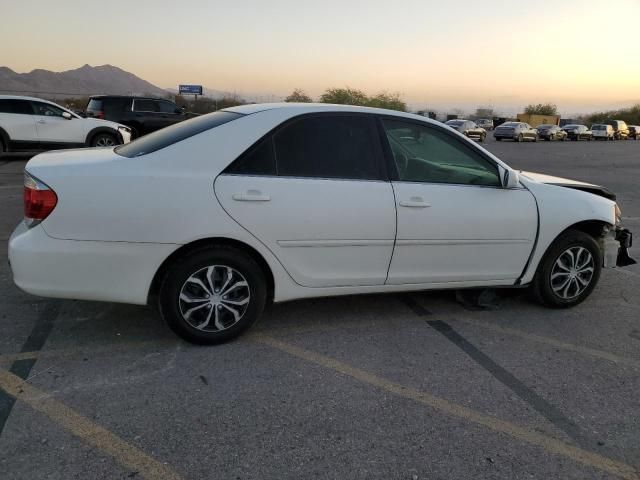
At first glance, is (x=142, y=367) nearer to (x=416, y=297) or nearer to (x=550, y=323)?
(x=416, y=297)

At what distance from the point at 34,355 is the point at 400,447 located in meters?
2.34

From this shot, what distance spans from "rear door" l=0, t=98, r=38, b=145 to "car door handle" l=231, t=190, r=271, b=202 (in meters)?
11.6

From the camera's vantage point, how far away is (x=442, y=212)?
4008mm

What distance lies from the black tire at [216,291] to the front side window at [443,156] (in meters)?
1.49

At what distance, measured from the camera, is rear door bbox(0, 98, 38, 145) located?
12.7 meters

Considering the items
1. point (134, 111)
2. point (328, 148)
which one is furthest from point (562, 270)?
point (134, 111)

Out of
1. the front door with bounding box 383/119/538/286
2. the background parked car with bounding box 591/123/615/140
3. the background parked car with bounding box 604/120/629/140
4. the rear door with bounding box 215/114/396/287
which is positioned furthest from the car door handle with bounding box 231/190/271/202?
the background parked car with bounding box 604/120/629/140

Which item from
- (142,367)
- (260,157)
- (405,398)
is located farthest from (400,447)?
(260,157)

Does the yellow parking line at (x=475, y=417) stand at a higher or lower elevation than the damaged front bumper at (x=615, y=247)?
lower

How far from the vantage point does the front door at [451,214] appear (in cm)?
397

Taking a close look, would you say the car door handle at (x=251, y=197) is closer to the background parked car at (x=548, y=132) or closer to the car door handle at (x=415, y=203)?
the car door handle at (x=415, y=203)

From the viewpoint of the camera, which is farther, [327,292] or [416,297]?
[416,297]

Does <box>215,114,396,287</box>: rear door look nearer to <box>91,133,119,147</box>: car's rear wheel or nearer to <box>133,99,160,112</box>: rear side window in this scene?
<box>91,133,119,147</box>: car's rear wheel

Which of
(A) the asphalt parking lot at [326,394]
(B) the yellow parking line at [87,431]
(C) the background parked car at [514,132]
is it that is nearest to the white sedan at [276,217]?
(A) the asphalt parking lot at [326,394]
